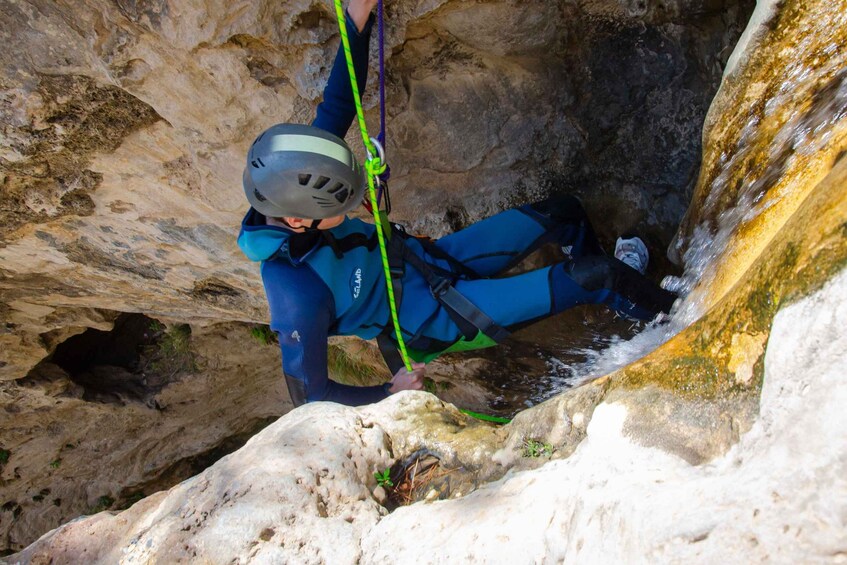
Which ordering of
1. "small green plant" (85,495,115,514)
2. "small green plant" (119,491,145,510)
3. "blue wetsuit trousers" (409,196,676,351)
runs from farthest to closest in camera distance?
"small green plant" (119,491,145,510) < "small green plant" (85,495,115,514) < "blue wetsuit trousers" (409,196,676,351)

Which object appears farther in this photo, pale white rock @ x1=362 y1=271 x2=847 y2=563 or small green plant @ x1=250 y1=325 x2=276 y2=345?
small green plant @ x1=250 y1=325 x2=276 y2=345

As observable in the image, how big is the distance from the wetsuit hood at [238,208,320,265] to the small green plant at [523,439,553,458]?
130 centimetres

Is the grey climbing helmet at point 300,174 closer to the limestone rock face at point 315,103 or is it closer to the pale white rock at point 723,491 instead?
the limestone rock face at point 315,103

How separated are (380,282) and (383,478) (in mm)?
1097

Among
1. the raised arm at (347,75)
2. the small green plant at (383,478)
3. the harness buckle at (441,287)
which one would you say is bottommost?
the small green plant at (383,478)

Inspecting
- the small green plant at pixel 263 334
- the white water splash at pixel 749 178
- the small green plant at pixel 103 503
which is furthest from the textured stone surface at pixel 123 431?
the white water splash at pixel 749 178

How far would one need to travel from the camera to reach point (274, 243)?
276 cm

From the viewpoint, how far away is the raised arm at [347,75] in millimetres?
Answer: 2807

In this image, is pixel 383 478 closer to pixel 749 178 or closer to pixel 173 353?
pixel 749 178

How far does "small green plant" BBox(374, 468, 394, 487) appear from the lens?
2354 mm

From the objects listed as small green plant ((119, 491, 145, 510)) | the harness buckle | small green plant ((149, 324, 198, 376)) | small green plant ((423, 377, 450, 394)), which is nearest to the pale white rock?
the harness buckle

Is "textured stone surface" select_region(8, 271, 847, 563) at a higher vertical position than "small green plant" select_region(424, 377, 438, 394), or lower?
lower

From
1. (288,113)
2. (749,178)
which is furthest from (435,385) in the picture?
(749,178)

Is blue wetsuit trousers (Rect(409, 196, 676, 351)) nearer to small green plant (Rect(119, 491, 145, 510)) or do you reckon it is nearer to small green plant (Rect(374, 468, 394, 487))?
small green plant (Rect(374, 468, 394, 487))
